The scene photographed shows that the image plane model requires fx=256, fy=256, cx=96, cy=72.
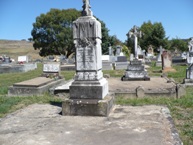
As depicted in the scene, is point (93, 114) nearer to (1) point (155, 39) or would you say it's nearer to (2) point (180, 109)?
(2) point (180, 109)

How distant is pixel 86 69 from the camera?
6.11m

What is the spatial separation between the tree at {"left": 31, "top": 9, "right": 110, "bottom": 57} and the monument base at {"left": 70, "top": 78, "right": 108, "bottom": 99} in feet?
133

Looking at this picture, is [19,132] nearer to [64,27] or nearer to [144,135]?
[144,135]

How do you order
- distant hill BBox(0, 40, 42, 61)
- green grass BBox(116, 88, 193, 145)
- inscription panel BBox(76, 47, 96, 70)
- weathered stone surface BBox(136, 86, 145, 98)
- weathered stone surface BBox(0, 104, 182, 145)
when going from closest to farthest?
1. weathered stone surface BBox(0, 104, 182, 145)
2. green grass BBox(116, 88, 193, 145)
3. inscription panel BBox(76, 47, 96, 70)
4. weathered stone surface BBox(136, 86, 145, 98)
5. distant hill BBox(0, 40, 42, 61)

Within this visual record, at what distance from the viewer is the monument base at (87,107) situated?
18.8 ft

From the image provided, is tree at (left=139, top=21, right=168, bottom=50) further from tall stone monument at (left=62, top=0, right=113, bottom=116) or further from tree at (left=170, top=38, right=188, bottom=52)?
tall stone monument at (left=62, top=0, right=113, bottom=116)

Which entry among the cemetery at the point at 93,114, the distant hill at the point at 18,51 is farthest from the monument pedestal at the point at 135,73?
the distant hill at the point at 18,51

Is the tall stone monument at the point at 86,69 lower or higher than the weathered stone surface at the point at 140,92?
higher

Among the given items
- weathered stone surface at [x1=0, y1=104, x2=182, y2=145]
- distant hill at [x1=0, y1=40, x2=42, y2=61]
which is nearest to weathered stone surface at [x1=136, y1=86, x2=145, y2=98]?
weathered stone surface at [x1=0, y1=104, x2=182, y2=145]

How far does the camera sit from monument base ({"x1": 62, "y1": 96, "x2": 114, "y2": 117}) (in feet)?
18.8

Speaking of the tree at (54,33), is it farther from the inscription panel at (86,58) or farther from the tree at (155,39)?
the inscription panel at (86,58)

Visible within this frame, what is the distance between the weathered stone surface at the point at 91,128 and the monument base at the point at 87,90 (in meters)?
0.54

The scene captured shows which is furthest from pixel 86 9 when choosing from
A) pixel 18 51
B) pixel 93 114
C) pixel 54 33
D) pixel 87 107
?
pixel 18 51

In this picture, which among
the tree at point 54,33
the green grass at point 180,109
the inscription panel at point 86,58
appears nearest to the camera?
the green grass at point 180,109
